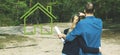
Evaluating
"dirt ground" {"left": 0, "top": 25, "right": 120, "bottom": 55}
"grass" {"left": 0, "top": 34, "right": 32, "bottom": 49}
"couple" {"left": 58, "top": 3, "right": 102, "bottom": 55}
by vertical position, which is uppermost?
"couple" {"left": 58, "top": 3, "right": 102, "bottom": 55}

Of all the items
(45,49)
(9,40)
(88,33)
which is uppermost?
(88,33)

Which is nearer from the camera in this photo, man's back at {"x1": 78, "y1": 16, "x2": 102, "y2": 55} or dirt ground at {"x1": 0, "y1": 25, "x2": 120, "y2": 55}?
man's back at {"x1": 78, "y1": 16, "x2": 102, "y2": 55}

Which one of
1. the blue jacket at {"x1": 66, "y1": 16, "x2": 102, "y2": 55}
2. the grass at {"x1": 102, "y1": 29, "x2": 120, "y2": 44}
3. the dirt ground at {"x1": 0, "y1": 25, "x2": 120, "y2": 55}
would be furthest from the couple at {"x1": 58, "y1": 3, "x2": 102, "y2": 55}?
the grass at {"x1": 102, "y1": 29, "x2": 120, "y2": 44}

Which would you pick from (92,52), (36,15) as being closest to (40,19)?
(36,15)

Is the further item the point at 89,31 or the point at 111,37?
the point at 111,37

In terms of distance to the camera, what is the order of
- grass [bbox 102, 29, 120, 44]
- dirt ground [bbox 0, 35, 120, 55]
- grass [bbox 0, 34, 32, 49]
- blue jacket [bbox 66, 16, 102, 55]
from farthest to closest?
1. grass [bbox 102, 29, 120, 44]
2. grass [bbox 0, 34, 32, 49]
3. dirt ground [bbox 0, 35, 120, 55]
4. blue jacket [bbox 66, 16, 102, 55]

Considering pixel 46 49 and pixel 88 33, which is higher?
pixel 88 33

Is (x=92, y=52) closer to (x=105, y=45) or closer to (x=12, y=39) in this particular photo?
(x=105, y=45)

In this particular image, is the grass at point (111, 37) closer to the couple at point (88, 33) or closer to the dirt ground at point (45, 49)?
the dirt ground at point (45, 49)

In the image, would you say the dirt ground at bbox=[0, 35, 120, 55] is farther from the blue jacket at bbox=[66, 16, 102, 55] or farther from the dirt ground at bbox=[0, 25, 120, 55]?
the blue jacket at bbox=[66, 16, 102, 55]

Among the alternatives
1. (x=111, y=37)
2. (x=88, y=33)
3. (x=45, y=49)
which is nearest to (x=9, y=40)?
(x=45, y=49)

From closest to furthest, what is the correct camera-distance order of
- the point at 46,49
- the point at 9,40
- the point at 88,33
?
the point at 88,33
the point at 46,49
the point at 9,40

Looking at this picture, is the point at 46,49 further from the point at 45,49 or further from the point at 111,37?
the point at 111,37

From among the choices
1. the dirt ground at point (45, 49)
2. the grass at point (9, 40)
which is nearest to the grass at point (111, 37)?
the dirt ground at point (45, 49)
